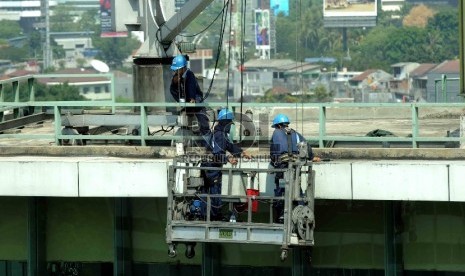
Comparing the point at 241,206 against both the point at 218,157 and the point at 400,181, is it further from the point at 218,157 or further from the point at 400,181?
the point at 400,181

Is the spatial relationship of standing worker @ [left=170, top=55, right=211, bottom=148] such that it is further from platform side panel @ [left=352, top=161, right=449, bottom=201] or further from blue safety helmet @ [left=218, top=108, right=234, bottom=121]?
platform side panel @ [left=352, top=161, right=449, bottom=201]

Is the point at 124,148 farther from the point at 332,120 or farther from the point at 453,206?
the point at 332,120

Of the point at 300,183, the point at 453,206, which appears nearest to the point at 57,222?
the point at 300,183

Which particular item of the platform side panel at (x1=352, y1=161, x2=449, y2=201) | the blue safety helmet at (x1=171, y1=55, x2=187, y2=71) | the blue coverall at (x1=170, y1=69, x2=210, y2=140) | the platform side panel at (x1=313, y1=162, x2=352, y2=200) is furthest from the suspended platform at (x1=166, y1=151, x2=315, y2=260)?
the blue safety helmet at (x1=171, y1=55, x2=187, y2=71)

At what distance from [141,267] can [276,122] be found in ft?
10.1

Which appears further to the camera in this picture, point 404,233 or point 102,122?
point 102,122

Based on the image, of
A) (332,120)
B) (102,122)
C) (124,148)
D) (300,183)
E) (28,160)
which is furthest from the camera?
(332,120)

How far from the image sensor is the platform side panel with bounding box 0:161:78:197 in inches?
760

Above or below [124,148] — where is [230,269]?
below

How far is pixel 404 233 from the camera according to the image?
1917 centimetres

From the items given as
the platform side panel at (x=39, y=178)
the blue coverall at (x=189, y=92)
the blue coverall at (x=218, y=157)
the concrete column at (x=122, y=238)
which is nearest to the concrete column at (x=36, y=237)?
the platform side panel at (x=39, y=178)

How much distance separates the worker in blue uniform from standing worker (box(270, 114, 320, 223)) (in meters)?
0.63

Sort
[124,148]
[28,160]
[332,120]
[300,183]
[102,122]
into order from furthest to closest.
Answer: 1. [332,120]
2. [102,122]
3. [124,148]
4. [28,160]
5. [300,183]

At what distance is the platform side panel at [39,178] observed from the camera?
19297 millimetres
